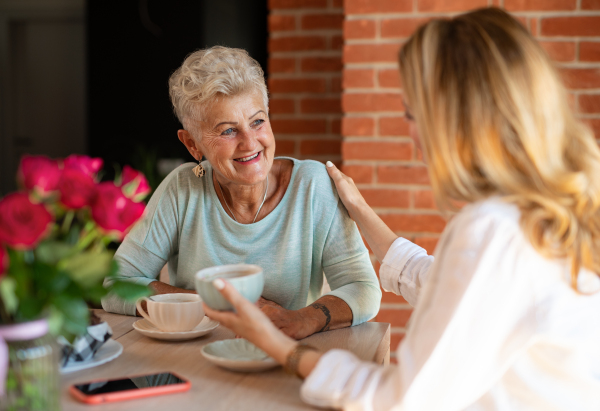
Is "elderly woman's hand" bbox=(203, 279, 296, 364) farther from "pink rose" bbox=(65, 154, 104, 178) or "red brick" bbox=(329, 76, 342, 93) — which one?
"red brick" bbox=(329, 76, 342, 93)

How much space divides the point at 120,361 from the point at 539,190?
2.59ft

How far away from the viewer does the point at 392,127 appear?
2135 millimetres

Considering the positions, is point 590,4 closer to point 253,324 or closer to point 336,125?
point 336,125

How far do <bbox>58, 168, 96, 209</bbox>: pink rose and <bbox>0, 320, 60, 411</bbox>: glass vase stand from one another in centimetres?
16

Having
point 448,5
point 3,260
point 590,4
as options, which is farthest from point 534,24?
point 3,260

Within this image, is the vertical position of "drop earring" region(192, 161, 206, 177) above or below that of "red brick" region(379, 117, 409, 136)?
below

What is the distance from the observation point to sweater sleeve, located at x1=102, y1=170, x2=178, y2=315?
1533 mm

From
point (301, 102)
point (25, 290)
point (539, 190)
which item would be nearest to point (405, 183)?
point (301, 102)

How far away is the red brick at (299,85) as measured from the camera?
268cm

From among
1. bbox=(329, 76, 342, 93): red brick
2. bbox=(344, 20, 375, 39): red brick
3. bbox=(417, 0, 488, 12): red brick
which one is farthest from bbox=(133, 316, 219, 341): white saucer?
bbox=(329, 76, 342, 93): red brick

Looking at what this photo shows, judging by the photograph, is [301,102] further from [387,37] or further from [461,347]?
[461,347]

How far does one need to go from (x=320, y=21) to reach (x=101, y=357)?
2.02 m

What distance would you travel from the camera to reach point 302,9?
A: 2.64 metres

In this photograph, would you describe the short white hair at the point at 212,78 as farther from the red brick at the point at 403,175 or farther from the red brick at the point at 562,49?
the red brick at the point at 562,49
